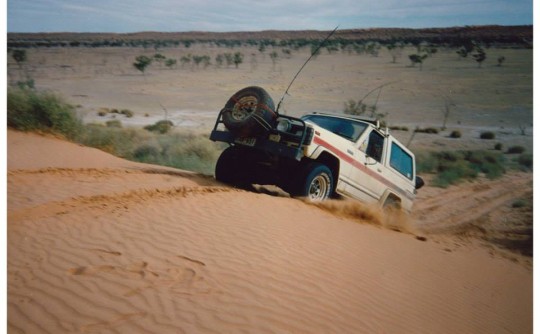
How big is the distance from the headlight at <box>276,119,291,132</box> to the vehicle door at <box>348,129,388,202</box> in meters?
1.31

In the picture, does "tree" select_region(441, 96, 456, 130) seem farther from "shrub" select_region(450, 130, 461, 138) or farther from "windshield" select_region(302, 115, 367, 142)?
"windshield" select_region(302, 115, 367, 142)

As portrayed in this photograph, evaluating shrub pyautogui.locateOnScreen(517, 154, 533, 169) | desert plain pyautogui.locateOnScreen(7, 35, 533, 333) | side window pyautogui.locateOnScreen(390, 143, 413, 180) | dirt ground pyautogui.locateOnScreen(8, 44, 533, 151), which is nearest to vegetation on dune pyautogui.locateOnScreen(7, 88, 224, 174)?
desert plain pyautogui.locateOnScreen(7, 35, 533, 333)

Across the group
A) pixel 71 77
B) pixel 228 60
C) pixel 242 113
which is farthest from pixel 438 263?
pixel 228 60

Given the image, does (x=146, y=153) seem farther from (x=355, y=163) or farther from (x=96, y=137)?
(x=355, y=163)

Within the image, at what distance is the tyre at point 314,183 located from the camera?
20.8 feet

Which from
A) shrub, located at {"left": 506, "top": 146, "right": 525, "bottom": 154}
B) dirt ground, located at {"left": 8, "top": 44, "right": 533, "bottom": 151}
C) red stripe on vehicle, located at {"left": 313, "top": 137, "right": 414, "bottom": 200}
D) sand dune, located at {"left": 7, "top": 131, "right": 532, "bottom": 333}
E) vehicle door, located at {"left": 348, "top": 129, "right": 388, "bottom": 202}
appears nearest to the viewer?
sand dune, located at {"left": 7, "top": 131, "right": 532, "bottom": 333}

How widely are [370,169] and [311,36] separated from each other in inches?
3254

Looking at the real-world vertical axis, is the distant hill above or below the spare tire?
above

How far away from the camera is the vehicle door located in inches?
274

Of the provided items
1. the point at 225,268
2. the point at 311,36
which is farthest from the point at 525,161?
the point at 311,36

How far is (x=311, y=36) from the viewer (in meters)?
84.3

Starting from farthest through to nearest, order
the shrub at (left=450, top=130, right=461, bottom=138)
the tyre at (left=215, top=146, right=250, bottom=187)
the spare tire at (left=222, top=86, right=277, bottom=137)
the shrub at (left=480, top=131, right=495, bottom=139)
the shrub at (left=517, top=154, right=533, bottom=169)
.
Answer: the shrub at (left=450, top=130, right=461, bottom=138) < the shrub at (left=480, top=131, right=495, bottom=139) < the shrub at (left=517, top=154, right=533, bottom=169) < the tyre at (left=215, top=146, right=250, bottom=187) < the spare tire at (left=222, top=86, right=277, bottom=137)

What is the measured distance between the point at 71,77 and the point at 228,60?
16.7 meters

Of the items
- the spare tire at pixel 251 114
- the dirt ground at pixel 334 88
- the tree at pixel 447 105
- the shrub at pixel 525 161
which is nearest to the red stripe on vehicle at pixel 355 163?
the spare tire at pixel 251 114
